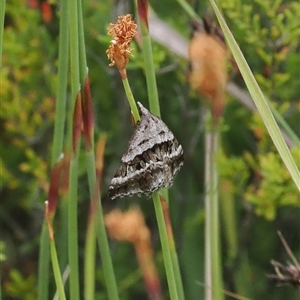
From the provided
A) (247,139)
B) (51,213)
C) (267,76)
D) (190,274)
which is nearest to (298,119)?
(247,139)

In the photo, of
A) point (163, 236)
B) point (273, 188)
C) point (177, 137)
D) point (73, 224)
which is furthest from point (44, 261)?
point (177, 137)

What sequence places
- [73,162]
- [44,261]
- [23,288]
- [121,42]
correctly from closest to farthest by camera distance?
[121,42], [73,162], [44,261], [23,288]

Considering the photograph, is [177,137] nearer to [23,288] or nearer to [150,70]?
[23,288]

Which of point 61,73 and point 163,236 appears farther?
point 61,73

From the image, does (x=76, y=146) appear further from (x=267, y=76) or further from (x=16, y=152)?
(x=16, y=152)

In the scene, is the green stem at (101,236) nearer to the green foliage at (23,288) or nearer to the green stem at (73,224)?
the green stem at (73,224)

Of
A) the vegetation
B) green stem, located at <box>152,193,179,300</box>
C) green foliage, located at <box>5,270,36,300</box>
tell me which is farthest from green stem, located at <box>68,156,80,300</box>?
green foliage, located at <box>5,270,36,300</box>
